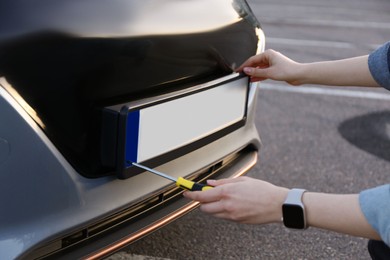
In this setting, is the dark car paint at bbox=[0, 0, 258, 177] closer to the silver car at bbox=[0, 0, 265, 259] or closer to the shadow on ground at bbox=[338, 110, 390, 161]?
the silver car at bbox=[0, 0, 265, 259]

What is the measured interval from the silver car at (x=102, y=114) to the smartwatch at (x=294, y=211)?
528mm

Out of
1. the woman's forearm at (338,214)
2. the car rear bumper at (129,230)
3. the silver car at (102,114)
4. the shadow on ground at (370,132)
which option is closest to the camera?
the woman's forearm at (338,214)

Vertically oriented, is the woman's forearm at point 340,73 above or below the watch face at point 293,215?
above

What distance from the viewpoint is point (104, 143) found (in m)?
1.71

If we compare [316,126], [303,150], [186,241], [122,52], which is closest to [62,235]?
[122,52]

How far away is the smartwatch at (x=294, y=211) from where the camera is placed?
4.50 feet

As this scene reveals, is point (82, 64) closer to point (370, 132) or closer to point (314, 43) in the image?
point (370, 132)


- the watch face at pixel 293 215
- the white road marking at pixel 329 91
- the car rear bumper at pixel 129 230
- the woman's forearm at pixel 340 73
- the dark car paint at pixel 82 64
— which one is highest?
the dark car paint at pixel 82 64

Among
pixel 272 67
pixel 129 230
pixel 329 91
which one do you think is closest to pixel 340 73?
pixel 272 67

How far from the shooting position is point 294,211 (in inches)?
54.2

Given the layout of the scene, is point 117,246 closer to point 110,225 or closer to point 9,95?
point 110,225

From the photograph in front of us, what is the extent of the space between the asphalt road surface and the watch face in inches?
41.7

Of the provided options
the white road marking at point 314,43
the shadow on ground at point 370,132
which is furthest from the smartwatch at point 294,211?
the white road marking at point 314,43

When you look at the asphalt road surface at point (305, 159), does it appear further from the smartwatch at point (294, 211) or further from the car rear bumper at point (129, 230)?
the smartwatch at point (294, 211)
